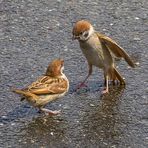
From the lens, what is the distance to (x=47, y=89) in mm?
6531

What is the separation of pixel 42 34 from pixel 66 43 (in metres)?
0.45

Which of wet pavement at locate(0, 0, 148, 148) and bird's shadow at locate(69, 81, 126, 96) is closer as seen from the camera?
wet pavement at locate(0, 0, 148, 148)

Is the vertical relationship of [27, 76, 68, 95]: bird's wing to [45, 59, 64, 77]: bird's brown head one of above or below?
below

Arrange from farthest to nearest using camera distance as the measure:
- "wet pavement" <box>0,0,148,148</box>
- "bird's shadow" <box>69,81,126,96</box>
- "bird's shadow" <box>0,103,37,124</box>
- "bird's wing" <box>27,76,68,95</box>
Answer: "bird's shadow" <box>69,81,126,96</box> → "bird's shadow" <box>0,103,37,124</box> → "bird's wing" <box>27,76,68,95</box> → "wet pavement" <box>0,0,148,148</box>

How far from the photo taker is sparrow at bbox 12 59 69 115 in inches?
252

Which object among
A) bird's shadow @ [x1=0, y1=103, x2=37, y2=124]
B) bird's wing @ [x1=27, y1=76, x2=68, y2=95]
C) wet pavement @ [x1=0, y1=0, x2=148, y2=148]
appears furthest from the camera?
bird's shadow @ [x1=0, y1=103, x2=37, y2=124]

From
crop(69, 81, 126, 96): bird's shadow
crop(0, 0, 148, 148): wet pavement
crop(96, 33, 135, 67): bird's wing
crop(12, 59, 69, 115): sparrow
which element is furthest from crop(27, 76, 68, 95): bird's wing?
crop(96, 33, 135, 67): bird's wing

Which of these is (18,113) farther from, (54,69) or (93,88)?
(93,88)

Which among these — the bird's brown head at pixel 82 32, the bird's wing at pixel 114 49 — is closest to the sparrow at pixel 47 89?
the bird's brown head at pixel 82 32

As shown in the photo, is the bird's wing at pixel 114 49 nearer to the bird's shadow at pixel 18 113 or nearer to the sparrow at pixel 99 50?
the sparrow at pixel 99 50

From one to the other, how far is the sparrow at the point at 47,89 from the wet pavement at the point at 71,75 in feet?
0.72

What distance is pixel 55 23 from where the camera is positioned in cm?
898

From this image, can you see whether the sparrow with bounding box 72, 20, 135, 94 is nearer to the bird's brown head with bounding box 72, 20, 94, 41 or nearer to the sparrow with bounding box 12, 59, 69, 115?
the bird's brown head with bounding box 72, 20, 94, 41

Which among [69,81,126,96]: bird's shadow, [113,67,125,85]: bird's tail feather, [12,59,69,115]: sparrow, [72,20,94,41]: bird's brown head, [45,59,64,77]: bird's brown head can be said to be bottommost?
[69,81,126,96]: bird's shadow
